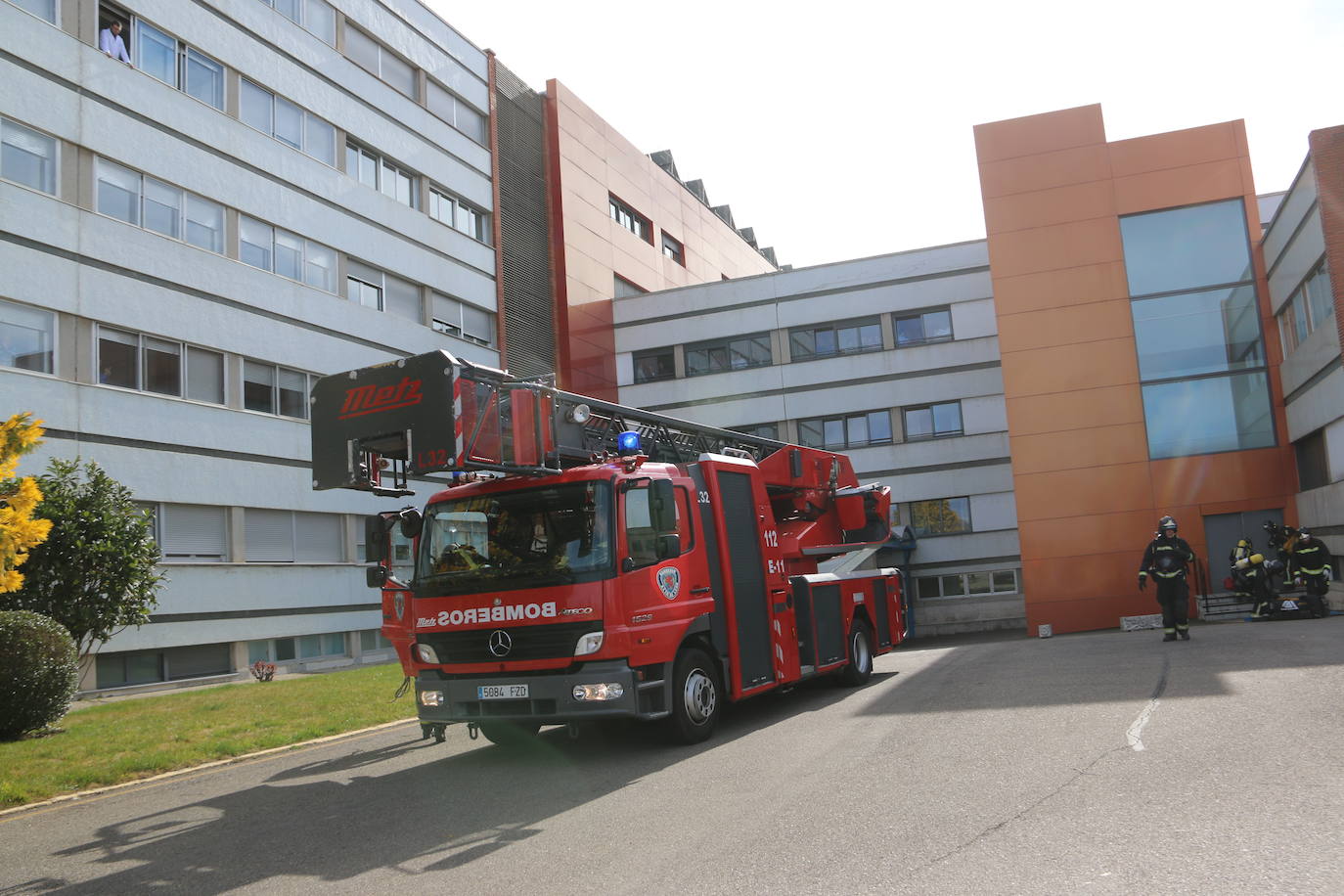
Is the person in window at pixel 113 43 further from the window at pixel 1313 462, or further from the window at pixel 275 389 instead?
the window at pixel 1313 462

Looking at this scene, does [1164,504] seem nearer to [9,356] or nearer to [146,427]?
[146,427]

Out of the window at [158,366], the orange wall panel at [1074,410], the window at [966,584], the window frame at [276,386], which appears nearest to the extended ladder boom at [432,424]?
the window at [158,366]

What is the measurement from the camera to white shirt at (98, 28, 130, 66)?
20.2 metres

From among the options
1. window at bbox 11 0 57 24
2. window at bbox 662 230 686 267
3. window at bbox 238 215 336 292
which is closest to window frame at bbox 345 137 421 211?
window at bbox 238 215 336 292

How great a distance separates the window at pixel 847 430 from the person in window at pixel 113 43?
22.8 meters

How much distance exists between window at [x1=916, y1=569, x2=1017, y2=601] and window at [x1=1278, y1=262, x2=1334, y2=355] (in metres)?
11.5

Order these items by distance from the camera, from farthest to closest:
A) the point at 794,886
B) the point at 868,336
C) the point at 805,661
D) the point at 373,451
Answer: the point at 868,336 → the point at 805,661 → the point at 373,451 → the point at 794,886

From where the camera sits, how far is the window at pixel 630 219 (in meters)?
39.0

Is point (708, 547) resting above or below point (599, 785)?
above

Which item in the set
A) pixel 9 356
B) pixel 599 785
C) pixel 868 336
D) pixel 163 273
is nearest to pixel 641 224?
pixel 868 336

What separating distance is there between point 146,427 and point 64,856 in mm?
15612

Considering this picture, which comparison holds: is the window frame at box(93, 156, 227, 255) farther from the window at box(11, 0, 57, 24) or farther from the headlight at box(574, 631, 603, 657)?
the headlight at box(574, 631, 603, 657)

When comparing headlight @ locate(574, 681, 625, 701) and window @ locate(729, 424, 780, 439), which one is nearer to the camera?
headlight @ locate(574, 681, 625, 701)

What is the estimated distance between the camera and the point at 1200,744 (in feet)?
22.9
